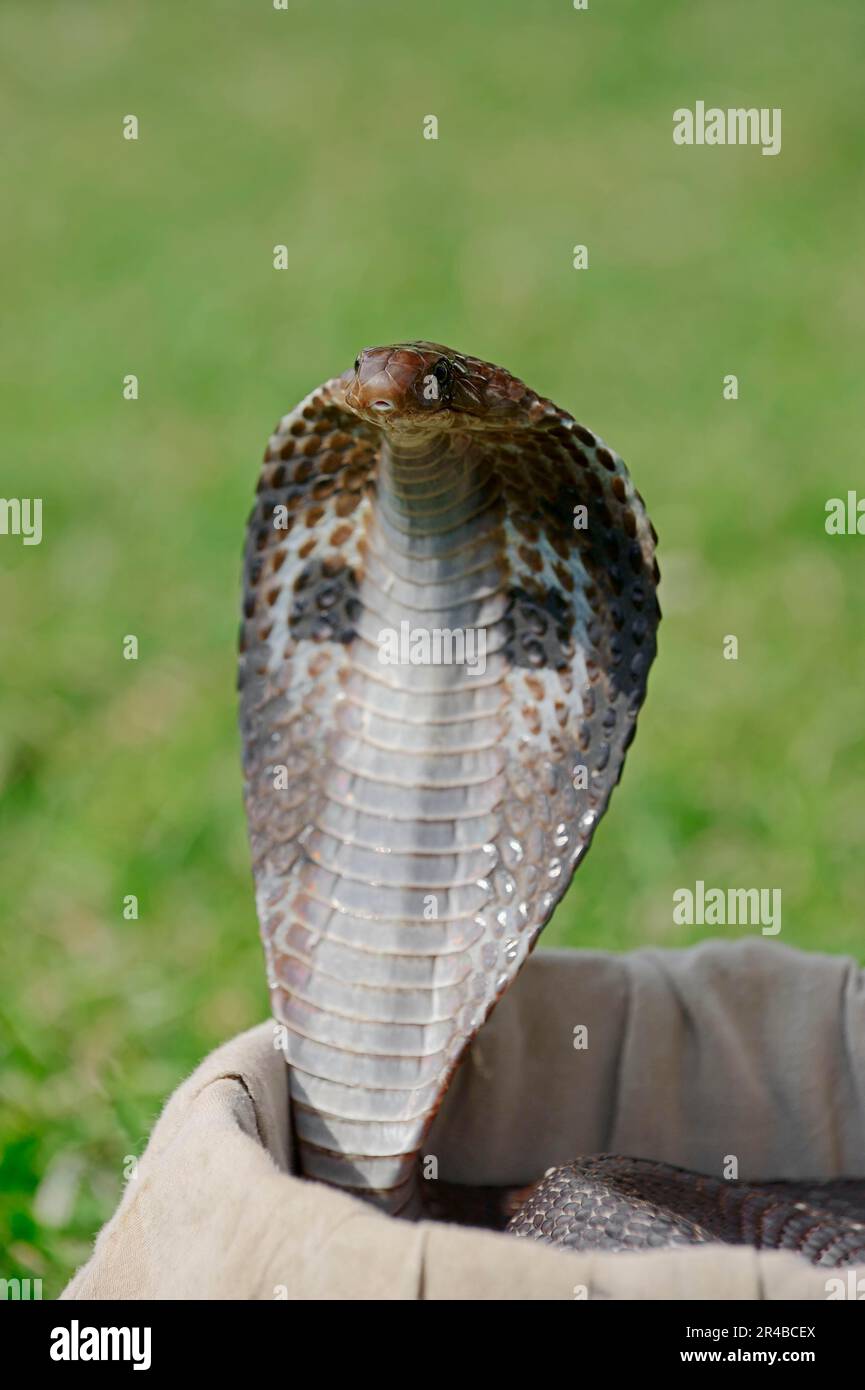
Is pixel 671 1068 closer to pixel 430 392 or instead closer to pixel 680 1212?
pixel 680 1212

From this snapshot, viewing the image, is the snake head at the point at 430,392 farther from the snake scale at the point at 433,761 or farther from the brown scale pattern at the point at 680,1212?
the brown scale pattern at the point at 680,1212

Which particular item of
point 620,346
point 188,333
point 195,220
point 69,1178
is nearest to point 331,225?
point 195,220

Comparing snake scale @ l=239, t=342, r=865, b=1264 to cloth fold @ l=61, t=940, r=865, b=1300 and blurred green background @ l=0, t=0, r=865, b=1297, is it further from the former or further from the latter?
blurred green background @ l=0, t=0, r=865, b=1297

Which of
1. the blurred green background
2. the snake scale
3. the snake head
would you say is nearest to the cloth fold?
the snake scale

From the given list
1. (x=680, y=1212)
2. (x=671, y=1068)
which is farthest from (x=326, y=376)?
(x=680, y=1212)

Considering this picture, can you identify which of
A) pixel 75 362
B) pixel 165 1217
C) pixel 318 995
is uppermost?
pixel 75 362
